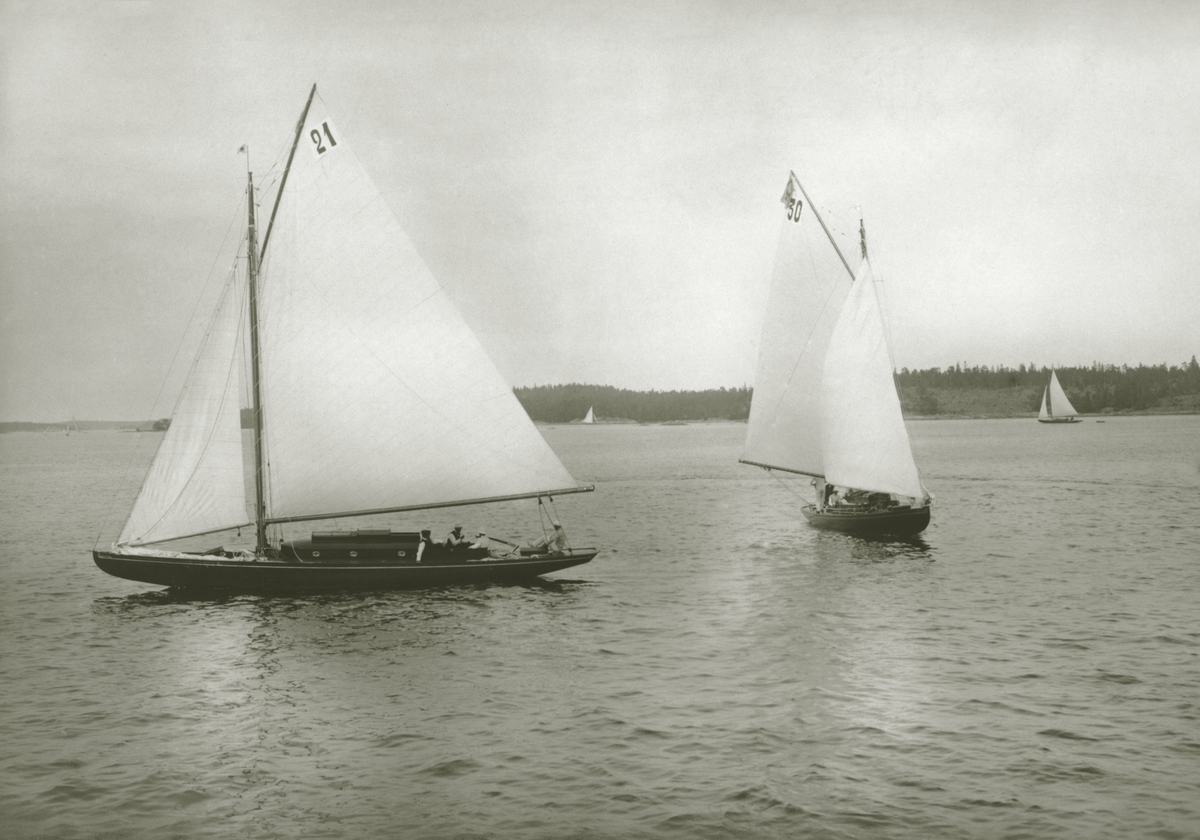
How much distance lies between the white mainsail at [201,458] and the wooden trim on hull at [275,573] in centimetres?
116

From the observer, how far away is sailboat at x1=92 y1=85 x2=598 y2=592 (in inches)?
1464

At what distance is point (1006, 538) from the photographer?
57969 mm

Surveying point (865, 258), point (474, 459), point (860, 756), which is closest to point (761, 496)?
point (865, 258)

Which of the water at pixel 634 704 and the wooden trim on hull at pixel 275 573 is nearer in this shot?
the water at pixel 634 704

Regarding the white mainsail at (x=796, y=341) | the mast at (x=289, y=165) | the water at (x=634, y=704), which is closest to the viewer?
the water at (x=634, y=704)

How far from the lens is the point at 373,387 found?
37.9 m

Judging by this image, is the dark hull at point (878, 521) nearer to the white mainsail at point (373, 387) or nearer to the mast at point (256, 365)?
the white mainsail at point (373, 387)

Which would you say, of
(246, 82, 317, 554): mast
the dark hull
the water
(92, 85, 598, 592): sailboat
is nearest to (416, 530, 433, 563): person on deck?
(92, 85, 598, 592): sailboat

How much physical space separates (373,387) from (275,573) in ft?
25.4

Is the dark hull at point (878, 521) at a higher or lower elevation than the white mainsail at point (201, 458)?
lower

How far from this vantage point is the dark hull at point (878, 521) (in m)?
52.7

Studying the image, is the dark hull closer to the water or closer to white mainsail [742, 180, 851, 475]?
the water

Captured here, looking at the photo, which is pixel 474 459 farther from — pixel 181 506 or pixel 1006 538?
pixel 1006 538

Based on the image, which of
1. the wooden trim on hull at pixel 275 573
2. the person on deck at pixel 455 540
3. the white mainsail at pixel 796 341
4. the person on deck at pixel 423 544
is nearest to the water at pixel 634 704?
the wooden trim on hull at pixel 275 573
